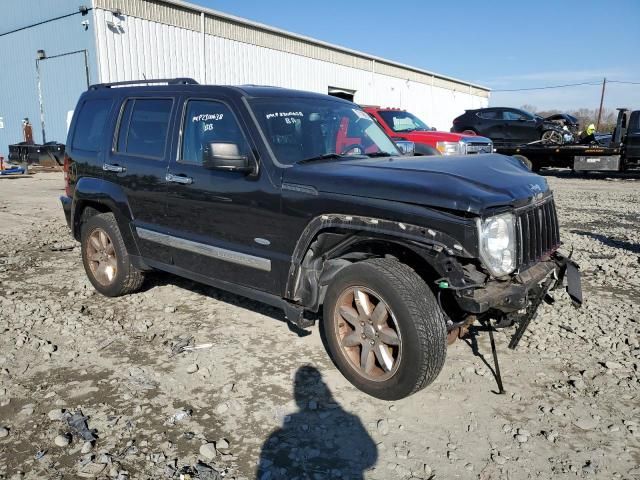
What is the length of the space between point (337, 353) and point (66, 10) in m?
19.0

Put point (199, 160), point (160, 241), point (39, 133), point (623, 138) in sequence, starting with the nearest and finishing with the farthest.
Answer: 1. point (199, 160)
2. point (160, 241)
3. point (623, 138)
4. point (39, 133)

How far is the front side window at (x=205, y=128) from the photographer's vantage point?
3.93 meters

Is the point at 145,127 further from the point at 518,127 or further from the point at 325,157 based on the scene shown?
the point at 518,127

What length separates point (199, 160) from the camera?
411cm

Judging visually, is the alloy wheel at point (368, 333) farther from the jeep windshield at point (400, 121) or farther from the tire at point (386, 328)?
the jeep windshield at point (400, 121)

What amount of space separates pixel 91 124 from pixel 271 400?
3.57 meters

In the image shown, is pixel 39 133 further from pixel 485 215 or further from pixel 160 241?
pixel 485 215

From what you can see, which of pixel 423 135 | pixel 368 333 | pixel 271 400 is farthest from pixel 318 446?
pixel 423 135

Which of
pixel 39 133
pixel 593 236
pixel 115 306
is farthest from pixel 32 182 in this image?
pixel 593 236

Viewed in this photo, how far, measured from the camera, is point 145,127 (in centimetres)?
461

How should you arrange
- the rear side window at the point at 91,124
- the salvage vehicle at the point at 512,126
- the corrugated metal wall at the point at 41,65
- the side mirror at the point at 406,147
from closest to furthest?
1. the side mirror at the point at 406,147
2. the rear side window at the point at 91,124
3. the corrugated metal wall at the point at 41,65
4. the salvage vehicle at the point at 512,126

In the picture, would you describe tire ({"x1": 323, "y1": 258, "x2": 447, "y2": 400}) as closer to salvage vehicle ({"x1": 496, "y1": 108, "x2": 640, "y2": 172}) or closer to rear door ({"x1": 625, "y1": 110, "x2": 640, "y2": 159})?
salvage vehicle ({"x1": 496, "y1": 108, "x2": 640, "y2": 172})

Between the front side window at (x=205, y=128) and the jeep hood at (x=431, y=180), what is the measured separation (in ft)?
2.25

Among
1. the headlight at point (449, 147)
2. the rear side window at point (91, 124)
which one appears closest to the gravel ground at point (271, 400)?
the rear side window at point (91, 124)
